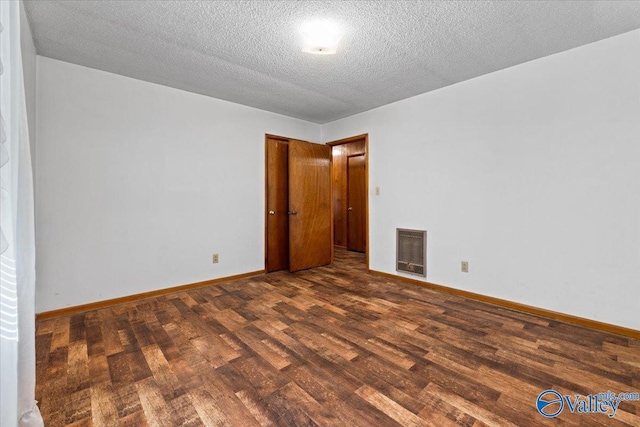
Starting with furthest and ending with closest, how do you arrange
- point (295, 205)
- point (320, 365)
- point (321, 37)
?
point (295, 205)
point (321, 37)
point (320, 365)

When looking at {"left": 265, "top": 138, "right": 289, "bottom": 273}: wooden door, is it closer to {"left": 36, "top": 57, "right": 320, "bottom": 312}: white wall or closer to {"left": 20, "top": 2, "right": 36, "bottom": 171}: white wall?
{"left": 36, "top": 57, "right": 320, "bottom": 312}: white wall

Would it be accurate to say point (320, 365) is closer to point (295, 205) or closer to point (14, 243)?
point (14, 243)

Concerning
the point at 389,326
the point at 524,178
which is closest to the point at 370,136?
the point at 524,178

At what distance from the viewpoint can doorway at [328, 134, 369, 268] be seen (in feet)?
19.9

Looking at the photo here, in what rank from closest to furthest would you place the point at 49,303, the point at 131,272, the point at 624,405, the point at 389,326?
the point at 624,405, the point at 389,326, the point at 49,303, the point at 131,272

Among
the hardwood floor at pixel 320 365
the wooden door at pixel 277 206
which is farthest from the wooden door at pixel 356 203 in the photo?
the hardwood floor at pixel 320 365

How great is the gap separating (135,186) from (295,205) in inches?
82.6

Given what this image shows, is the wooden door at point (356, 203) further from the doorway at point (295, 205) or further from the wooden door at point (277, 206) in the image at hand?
the wooden door at point (277, 206)

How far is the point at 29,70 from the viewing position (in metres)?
2.28

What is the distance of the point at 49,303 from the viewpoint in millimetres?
2672

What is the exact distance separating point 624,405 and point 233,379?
2.19 m

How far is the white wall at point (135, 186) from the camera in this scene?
2701 mm

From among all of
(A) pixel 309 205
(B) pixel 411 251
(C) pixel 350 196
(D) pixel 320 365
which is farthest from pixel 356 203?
(D) pixel 320 365

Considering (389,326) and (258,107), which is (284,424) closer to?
(389,326)
